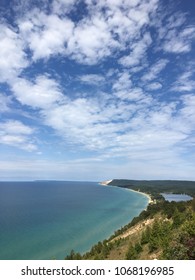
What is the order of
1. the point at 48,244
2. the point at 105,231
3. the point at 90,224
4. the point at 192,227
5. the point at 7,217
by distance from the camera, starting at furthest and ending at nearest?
the point at 7,217, the point at 90,224, the point at 105,231, the point at 48,244, the point at 192,227

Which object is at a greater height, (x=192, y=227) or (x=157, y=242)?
(x=192, y=227)

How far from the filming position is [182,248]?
18.0 meters

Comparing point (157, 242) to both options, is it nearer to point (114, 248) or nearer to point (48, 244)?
point (114, 248)

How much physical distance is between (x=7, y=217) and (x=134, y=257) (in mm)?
62245

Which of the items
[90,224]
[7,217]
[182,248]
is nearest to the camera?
[182,248]

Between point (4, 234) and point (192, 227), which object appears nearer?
point (192, 227)
